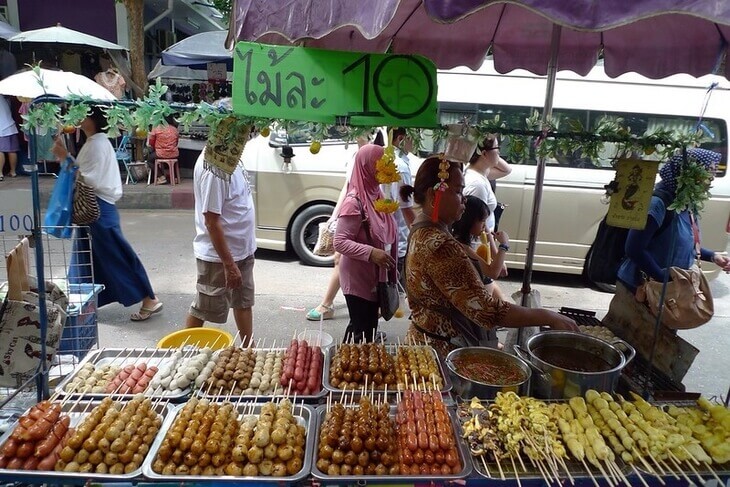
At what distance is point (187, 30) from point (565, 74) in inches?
582

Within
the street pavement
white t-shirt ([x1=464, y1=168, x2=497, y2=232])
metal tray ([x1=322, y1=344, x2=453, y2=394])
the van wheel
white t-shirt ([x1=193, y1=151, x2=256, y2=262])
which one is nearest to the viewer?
metal tray ([x1=322, y1=344, x2=453, y2=394])

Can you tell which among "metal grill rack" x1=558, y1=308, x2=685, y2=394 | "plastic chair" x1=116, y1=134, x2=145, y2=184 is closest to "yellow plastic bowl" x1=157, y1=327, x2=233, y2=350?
"metal grill rack" x1=558, y1=308, x2=685, y2=394

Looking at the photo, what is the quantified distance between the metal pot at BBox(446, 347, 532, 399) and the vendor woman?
15 centimetres

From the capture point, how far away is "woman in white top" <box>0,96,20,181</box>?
427 inches

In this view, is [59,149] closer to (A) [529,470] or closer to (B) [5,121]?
(A) [529,470]

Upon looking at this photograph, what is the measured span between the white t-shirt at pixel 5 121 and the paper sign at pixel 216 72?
174 inches

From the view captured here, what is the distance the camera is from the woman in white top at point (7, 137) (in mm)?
10836

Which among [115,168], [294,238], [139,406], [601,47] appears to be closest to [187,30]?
[294,238]

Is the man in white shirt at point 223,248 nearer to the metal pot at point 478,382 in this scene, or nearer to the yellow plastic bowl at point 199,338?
the yellow plastic bowl at point 199,338

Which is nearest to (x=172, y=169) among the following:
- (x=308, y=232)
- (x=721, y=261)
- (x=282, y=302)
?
(x=308, y=232)

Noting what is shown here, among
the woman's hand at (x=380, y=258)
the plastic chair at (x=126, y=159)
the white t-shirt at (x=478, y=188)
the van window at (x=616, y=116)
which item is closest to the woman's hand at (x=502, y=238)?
the white t-shirt at (x=478, y=188)

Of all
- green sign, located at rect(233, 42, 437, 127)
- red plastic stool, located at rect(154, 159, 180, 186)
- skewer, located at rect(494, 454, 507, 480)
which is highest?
green sign, located at rect(233, 42, 437, 127)

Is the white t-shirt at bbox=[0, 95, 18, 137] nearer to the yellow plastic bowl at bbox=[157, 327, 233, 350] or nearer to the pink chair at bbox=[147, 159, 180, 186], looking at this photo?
the pink chair at bbox=[147, 159, 180, 186]

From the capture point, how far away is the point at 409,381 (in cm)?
265
